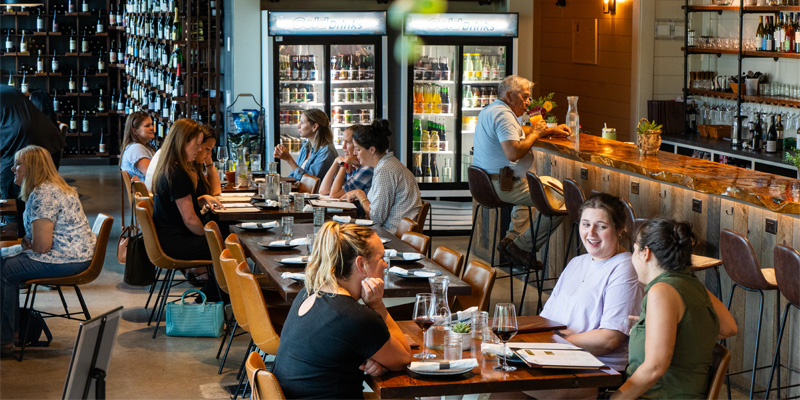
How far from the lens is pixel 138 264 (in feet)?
20.6

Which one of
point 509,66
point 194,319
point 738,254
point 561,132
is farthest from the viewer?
point 509,66

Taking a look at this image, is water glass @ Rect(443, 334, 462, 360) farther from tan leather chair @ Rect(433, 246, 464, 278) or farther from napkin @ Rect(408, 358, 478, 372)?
tan leather chair @ Rect(433, 246, 464, 278)

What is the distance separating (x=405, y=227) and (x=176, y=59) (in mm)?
5554

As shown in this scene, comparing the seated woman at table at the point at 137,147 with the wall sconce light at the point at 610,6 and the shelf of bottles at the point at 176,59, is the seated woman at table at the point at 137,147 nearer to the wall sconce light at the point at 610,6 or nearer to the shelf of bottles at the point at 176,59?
the shelf of bottles at the point at 176,59

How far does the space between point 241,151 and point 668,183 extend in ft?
13.6

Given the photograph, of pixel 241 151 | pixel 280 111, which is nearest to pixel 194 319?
pixel 241 151

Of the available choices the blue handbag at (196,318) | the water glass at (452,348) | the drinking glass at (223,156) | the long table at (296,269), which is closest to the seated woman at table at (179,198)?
the blue handbag at (196,318)

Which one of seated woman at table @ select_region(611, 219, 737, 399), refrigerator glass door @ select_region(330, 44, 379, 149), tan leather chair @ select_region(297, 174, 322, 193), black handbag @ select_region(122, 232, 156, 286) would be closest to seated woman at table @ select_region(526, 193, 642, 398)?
seated woman at table @ select_region(611, 219, 737, 399)

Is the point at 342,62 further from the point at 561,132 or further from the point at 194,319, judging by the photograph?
the point at 194,319

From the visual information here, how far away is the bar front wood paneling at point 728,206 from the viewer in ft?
15.2

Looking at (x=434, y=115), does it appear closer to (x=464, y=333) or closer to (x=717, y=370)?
(x=464, y=333)

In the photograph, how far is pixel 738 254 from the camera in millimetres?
4445

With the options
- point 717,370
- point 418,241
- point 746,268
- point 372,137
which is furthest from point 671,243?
point 372,137

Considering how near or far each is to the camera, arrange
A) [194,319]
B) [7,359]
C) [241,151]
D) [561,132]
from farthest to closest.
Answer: [241,151] < [561,132] < [194,319] < [7,359]
